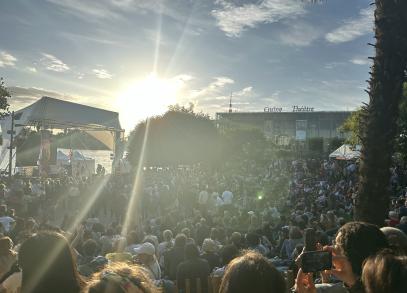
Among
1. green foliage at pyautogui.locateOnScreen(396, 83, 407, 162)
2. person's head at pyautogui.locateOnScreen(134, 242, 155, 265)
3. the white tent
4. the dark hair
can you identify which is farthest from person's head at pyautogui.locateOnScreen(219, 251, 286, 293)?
green foliage at pyautogui.locateOnScreen(396, 83, 407, 162)

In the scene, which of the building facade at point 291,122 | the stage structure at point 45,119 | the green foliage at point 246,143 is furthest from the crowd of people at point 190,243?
the building facade at point 291,122

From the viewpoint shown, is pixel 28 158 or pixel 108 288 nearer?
pixel 108 288

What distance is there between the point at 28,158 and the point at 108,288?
94.3 feet

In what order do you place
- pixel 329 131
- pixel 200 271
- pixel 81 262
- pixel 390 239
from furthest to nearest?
pixel 329 131, pixel 81 262, pixel 200 271, pixel 390 239

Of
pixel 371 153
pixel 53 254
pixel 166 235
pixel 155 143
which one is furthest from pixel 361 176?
pixel 155 143

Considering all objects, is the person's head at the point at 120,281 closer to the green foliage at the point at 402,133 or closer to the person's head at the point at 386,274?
the person's head at the point at 386,274

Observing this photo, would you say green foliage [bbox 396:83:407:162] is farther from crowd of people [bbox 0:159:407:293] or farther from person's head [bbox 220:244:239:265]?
person's head [bbox 220:244:239:265]

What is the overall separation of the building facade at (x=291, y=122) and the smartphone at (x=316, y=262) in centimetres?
7766

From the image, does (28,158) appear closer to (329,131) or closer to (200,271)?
(200,271)

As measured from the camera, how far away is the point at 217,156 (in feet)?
147

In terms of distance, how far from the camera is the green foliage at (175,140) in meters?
42.2

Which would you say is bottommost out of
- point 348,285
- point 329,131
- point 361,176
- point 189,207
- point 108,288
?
point 189,207

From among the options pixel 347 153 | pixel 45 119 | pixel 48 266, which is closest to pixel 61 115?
pixel 45 119

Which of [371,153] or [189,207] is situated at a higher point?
[371,153]
